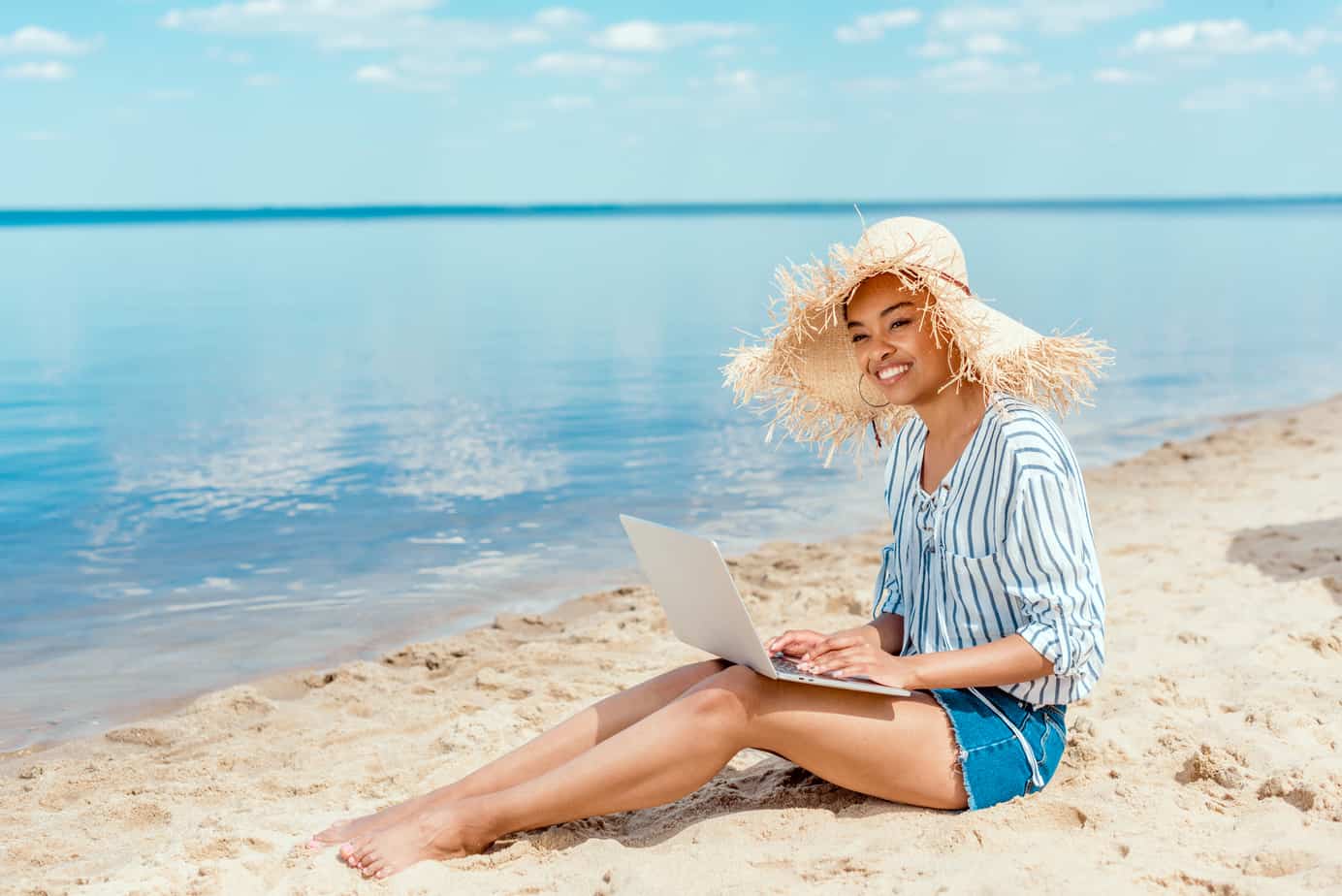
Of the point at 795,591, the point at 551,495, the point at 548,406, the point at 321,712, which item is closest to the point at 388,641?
the point at 321,712

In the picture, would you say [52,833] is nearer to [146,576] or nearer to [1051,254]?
[146,576]

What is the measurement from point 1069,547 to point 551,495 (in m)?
5.98

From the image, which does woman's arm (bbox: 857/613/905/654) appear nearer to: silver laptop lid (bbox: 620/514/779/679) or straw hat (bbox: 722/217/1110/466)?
silver laptop lid (bbox: 620/514/779/679)

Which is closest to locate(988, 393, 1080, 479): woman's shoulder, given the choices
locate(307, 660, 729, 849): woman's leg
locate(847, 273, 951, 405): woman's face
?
locate(847, 273, 951, 405): woman's face

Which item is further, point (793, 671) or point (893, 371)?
point (893, 371)

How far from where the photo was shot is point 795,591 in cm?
602

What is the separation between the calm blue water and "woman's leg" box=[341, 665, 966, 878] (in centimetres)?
229

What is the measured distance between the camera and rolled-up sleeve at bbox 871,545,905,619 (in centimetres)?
350

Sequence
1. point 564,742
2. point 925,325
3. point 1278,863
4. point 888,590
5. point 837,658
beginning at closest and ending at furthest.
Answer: point 1278,863, point 837,658, point 925,325, point 564,742, point 888,590

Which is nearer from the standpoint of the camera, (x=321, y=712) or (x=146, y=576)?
(x=321, y=712)

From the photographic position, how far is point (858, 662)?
116 inches

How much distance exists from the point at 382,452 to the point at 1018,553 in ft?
25.9

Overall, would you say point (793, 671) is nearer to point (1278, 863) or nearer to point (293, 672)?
point (1278, 863)

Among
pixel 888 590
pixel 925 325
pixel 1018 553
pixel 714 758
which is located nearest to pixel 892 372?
pixel 925 325
